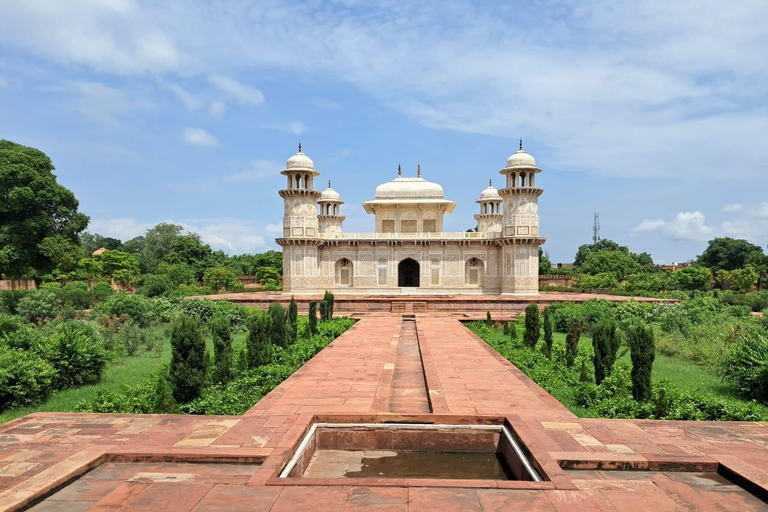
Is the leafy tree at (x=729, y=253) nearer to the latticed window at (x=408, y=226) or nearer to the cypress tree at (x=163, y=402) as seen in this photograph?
the latticed window at (x=408, y=226)

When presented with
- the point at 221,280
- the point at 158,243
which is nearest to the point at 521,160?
the point at 221,280

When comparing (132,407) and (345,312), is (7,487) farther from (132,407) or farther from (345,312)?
(345,312)

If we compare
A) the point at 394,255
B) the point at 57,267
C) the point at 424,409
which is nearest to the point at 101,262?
the point at 57,267

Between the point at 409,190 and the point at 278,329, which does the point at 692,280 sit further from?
the point at 278,329

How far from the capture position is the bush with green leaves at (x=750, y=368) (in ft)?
22.6

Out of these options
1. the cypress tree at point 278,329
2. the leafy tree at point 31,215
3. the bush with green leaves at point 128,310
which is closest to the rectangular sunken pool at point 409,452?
the cypress tree at point 278,329

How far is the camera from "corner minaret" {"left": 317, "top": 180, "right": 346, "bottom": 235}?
3098cm

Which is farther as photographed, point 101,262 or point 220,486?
point 101,262

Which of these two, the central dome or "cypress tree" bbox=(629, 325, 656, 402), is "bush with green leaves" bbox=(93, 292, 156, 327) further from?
the central dome

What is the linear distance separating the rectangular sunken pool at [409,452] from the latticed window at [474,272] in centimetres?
2252

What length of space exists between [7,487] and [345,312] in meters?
15.7

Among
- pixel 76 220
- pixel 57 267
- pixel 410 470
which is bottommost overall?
pixel 410 470

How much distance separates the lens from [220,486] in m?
3.77

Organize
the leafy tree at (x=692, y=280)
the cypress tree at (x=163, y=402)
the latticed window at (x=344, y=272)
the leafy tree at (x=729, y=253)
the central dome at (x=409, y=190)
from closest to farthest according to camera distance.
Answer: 1. the cypress tree at (x=163, y=402)
2. the latticed window at (x=344, y=272)
3. the central dome at (x=409, y=190)
4. the leafy tree at (x=692, y=280)
5. the leafy tree at (x=729, y=253)
